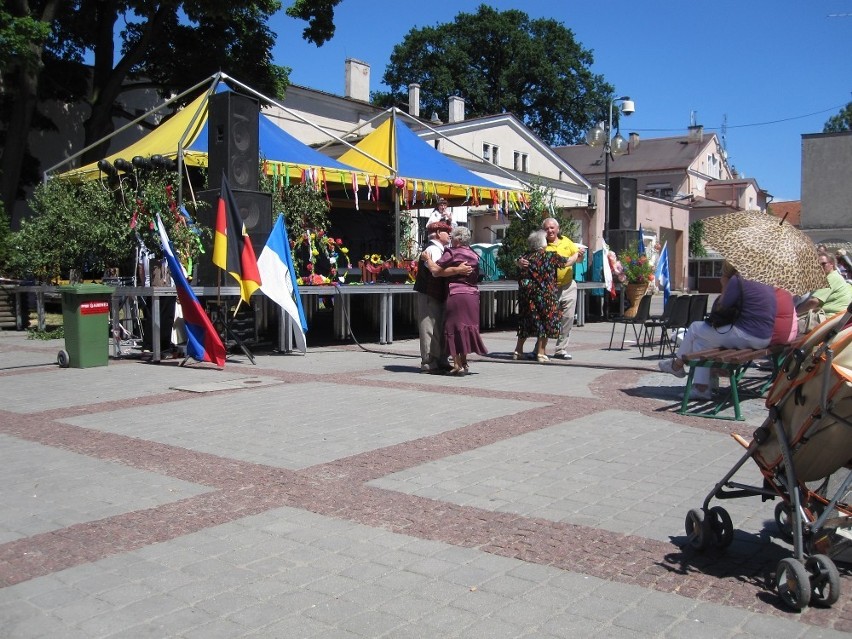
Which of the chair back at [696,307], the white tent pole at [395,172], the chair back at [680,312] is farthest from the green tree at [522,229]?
the chair back at [680,312]

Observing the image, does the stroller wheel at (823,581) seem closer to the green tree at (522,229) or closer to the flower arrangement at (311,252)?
the flower arrangement at (311,252)

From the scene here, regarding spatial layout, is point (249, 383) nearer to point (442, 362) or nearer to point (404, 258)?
point (442, 362)

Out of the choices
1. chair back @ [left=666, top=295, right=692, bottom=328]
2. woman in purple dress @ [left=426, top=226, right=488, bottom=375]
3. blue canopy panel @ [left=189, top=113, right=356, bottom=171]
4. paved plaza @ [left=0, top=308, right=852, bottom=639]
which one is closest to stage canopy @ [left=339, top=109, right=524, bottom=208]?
blue canopy panel @ [left=189, top=113, right=356, bottom=171]

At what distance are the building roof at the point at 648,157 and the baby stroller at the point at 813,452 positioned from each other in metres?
58.4

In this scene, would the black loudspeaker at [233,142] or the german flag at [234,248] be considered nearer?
the german flag at [234,248]

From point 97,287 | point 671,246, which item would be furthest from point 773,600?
point 671,246

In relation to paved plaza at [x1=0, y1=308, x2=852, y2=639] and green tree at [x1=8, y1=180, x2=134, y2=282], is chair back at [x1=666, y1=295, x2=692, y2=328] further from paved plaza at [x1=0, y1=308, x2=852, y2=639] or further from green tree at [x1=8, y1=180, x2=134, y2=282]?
green tree at [x1=8, y1=180, x2=134, y2=282]

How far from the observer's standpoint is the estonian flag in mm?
10820

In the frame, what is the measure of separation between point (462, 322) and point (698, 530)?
19.7ft

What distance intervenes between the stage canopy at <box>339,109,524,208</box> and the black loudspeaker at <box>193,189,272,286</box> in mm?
4998

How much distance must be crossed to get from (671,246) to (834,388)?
1602 inches

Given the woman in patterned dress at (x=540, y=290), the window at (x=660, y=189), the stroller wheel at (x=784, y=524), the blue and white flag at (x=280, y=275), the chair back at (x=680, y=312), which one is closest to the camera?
the stroller wheel at (x=784, y=524)

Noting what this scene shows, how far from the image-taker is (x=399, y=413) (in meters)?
7.80

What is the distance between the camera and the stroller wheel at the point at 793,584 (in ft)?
11.2
